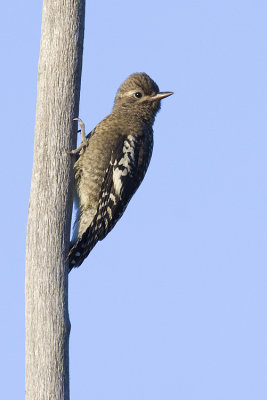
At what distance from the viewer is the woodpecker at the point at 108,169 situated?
5570 mm

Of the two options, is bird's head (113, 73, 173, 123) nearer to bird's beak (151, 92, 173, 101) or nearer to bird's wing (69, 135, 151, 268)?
bird's beak (151, 92, 173, 101)

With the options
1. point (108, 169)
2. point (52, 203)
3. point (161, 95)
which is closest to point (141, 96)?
point (161, 95)

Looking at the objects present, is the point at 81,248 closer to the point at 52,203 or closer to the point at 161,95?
the point at 52,203

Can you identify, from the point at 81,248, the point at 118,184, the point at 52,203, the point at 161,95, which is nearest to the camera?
the point at 52,203

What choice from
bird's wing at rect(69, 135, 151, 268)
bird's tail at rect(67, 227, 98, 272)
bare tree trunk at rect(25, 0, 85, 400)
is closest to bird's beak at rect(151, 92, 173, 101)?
bird's wing at rect(69, 135, 151, 268)

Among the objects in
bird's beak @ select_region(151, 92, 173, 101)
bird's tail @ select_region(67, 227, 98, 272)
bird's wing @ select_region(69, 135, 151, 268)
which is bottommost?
bird's tail @ select_region(67, 227, 98, 272)

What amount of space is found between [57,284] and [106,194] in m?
1.67

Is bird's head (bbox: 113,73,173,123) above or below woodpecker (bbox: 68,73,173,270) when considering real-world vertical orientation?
above

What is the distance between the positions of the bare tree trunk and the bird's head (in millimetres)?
1882

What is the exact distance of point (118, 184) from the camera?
583 centimetres

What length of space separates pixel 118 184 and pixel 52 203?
1.51 metres

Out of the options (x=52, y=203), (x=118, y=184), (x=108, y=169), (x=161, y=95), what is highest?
(x=161, y=95)

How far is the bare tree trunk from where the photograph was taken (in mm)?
4008

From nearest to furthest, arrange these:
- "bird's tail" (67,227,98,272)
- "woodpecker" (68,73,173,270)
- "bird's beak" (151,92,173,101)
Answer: "bird's tail" (67,227,98,272)
"woodpecker" (68,73,173,270)
"bird's beak" (151,92,173,101)
